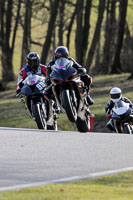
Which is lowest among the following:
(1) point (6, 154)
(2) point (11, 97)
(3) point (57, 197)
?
(2) point (11, 97)

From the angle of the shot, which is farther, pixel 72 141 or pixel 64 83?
pixel 64 83

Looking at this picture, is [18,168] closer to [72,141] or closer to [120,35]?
[72,141]

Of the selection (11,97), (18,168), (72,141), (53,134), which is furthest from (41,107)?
(11,97)

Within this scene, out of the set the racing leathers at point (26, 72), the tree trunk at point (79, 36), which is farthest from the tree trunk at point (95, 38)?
the racing leathers at point (26, 72)

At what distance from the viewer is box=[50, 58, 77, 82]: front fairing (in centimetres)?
1536

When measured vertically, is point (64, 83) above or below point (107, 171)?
below

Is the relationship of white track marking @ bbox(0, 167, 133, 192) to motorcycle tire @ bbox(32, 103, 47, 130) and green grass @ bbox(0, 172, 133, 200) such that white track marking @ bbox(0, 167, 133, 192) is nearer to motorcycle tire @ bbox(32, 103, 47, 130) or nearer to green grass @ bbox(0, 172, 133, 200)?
green grass @ bbox(0, 172, 133, 200)

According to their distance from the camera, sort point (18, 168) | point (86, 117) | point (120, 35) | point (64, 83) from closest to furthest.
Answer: point (18, 168), point (64, 83), point (86, 117), point (120, 35)

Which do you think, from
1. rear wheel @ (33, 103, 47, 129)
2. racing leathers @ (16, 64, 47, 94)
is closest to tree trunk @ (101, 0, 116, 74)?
racing leathers @ (16, 64, 47, 94)

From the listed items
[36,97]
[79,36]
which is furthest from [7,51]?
[36,97]

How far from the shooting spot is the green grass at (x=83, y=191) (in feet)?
25.1

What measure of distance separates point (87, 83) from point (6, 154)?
5407 millimetres

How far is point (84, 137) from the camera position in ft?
45.4

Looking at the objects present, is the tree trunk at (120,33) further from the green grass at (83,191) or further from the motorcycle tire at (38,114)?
the green grass at (83,191)
